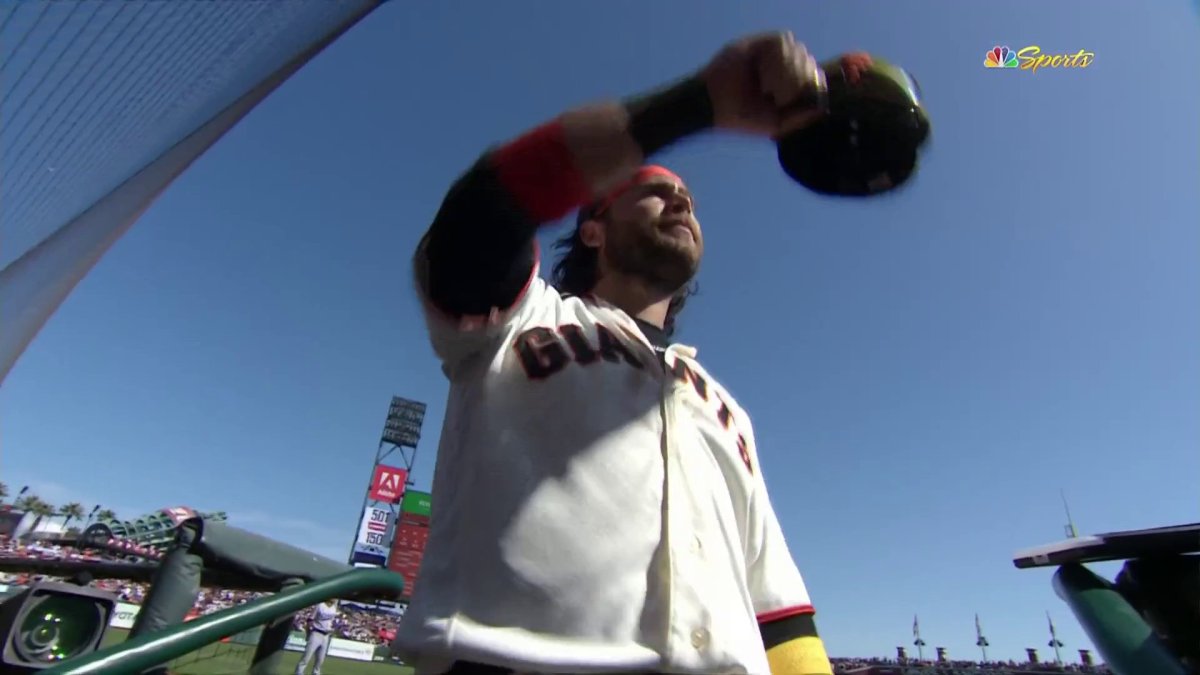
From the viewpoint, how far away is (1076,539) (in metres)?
1.15

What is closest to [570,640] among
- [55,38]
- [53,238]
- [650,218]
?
[650,218]

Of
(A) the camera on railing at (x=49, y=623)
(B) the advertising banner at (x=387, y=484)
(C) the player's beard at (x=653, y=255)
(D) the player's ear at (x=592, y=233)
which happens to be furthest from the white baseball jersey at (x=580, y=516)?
(B) the advertising banner at (x=387, y=484)

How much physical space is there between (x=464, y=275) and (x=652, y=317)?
0.69 meters

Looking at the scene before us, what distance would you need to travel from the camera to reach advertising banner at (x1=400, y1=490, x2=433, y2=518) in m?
28.3

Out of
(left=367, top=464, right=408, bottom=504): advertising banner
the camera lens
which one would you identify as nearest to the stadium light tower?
(left=367, top=464, right=408, bottom=504): advertising banner

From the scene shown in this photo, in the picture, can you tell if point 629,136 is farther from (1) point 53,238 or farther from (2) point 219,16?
(1) point 53,238

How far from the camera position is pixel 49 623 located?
6.19 ft

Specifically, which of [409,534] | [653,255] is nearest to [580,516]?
[653,255]

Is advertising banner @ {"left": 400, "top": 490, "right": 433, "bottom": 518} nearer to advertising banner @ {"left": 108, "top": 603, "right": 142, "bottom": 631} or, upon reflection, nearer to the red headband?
advertising banner @ {"left": 108, "top": 603, "right": 142, "bottom": 631}

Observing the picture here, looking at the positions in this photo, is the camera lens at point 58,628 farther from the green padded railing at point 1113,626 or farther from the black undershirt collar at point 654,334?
the green padded railing at point 1113,626

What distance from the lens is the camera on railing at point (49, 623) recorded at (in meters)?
1.74

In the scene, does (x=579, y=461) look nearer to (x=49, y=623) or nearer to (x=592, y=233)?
(x=592, y=233)

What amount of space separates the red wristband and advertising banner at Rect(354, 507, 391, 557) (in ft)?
107

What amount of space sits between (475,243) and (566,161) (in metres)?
0.22
